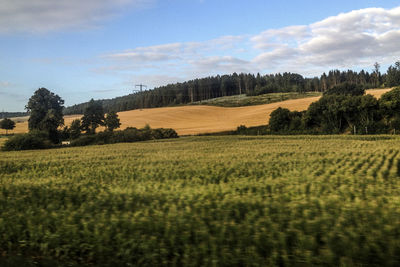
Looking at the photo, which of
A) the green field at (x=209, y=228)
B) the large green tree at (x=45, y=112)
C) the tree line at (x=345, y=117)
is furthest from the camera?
the large green tree at (x=45, y=112)

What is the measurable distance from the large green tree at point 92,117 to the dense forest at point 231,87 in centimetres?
7337

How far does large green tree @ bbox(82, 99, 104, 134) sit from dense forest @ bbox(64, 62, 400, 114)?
2888 inches

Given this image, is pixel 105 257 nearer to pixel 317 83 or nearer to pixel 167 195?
Result: pixel 167 195

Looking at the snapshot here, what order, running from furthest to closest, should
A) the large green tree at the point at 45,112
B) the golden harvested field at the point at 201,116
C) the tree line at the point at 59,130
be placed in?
the golden harvested field at the point at 201,116, the large green tree at the point at 45,112, the tree line at the point at 59,130

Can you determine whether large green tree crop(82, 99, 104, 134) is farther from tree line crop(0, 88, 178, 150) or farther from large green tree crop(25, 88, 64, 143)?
large green tree crop(25, 88, 64, 143)

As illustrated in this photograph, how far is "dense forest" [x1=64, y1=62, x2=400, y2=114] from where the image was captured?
528ft

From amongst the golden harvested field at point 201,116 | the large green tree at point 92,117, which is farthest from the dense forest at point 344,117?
the large green tree at point 92,117

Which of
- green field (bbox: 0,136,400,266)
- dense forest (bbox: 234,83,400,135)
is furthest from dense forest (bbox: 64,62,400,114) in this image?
green field (bbox: 0,136,400,266)

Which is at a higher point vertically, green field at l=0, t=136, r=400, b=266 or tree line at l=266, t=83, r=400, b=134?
tree line at l=266, t=83, r=400, b=134

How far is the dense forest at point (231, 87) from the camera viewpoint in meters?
161

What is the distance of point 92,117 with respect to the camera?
Result: 80.9m

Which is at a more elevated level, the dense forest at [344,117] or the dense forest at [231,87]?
the dense forest at [231,87]

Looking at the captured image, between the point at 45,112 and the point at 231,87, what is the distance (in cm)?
11456

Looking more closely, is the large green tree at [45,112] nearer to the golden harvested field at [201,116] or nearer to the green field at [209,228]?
the golden harvested field at [201,116]
